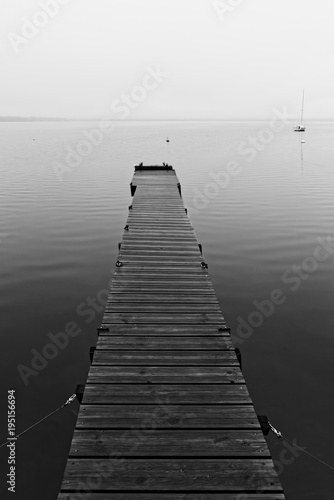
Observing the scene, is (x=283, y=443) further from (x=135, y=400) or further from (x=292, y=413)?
(x=135, y=400)

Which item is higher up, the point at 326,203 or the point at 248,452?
the point at 326,203

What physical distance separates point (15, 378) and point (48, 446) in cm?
229

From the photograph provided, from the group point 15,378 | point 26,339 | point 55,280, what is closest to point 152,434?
point 15,378

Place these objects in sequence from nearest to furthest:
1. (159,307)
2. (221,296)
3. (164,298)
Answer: (159,307), (164,298), (221,296)

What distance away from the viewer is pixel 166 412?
17.1 feet

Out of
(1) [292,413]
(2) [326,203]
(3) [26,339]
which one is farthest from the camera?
(2) [326,203]

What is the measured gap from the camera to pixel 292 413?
7500 mm

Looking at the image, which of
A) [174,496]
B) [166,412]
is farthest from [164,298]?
[174,496]

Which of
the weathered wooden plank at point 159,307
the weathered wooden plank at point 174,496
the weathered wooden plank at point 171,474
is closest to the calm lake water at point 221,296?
the weathered wooden plank at point 159,307

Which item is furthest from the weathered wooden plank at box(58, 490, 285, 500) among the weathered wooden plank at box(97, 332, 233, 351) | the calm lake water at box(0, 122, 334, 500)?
the weathered wooden plank at box(97, 332, 233, 351)

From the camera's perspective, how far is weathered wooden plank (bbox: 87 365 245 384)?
588 cm

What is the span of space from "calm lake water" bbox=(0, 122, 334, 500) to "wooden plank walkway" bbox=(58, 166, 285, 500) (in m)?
2.12

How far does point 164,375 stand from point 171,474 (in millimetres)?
1832

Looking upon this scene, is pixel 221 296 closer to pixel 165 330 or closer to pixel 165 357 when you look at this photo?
pixel 165 330
